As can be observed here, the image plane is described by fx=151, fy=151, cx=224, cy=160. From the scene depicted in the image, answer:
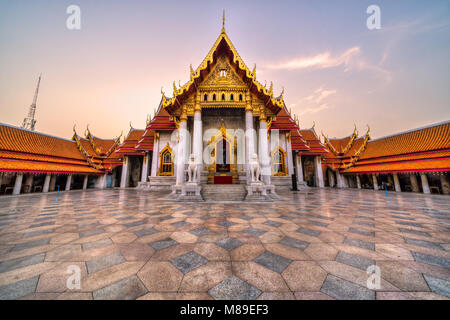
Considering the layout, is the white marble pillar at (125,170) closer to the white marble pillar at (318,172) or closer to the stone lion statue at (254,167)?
the stone lion statue at (254,167)

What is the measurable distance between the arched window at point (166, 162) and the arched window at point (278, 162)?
9.46m

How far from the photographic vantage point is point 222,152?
11961mm

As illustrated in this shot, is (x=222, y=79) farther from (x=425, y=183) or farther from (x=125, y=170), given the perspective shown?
(x=425, y=183)

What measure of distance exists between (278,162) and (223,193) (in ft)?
26.1

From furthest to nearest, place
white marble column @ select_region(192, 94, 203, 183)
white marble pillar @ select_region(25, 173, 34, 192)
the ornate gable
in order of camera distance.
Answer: white marble pillar @ select_region(25, 173, 34, 192) → the ornate gable → white marble column @ select_region(192, 94, 203, 183)

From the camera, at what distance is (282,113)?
1555 centimetres

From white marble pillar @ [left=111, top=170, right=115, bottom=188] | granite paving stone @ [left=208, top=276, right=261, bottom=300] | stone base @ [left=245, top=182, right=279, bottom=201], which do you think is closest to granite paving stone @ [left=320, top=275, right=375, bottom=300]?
granite paving stone @ [left=208, top=276, right=261, bottom=300]

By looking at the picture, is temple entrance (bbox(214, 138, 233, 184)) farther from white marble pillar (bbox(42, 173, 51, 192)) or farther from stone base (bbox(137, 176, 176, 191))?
white marble pillar (bbox(42, 173, 51, 192))

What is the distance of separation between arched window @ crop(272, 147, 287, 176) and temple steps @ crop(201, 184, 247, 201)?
6.51 m

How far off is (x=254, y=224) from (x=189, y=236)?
1461mm

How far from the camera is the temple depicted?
8852mm

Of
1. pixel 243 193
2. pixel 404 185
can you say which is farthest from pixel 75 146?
pixel 404 185

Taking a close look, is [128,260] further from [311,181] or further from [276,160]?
[311,181]

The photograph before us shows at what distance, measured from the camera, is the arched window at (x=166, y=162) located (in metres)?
14.0
